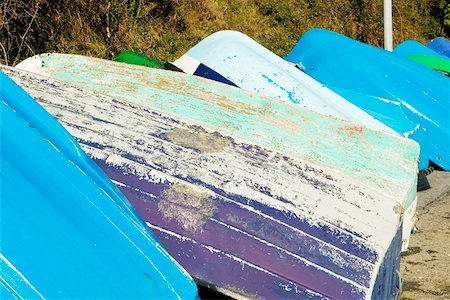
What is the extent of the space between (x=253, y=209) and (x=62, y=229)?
0.77 meters

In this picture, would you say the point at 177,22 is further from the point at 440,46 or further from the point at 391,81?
the point at 391,81

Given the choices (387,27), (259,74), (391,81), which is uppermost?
(259,74)

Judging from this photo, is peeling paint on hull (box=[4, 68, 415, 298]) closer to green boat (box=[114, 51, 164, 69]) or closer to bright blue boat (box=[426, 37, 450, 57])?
green boat (box=[114, 51, 164, 69])

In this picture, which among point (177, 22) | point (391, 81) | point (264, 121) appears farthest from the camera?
point (177, 22)

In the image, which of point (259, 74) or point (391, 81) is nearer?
point (259, 74)

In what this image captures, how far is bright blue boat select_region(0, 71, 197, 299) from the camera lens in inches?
87.7

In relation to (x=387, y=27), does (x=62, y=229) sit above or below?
above

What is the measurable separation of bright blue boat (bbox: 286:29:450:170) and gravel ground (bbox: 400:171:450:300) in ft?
1.21

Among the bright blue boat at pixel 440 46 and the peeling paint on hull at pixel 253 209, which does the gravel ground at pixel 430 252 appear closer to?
the peeling paint on hull at pixel 253 209

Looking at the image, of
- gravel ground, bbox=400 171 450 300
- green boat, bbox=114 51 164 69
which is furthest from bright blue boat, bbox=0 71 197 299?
green boat, bbox=114 51 164 69

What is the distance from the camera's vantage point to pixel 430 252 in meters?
4.30

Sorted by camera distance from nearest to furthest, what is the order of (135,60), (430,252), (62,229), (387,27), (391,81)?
1. (62,229)
2. (430,252)
3. (135,60)
4. (391,81)
5. (387,27)

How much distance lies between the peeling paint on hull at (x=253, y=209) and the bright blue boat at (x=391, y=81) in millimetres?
2530

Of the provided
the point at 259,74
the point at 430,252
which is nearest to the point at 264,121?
the point at 259,74
